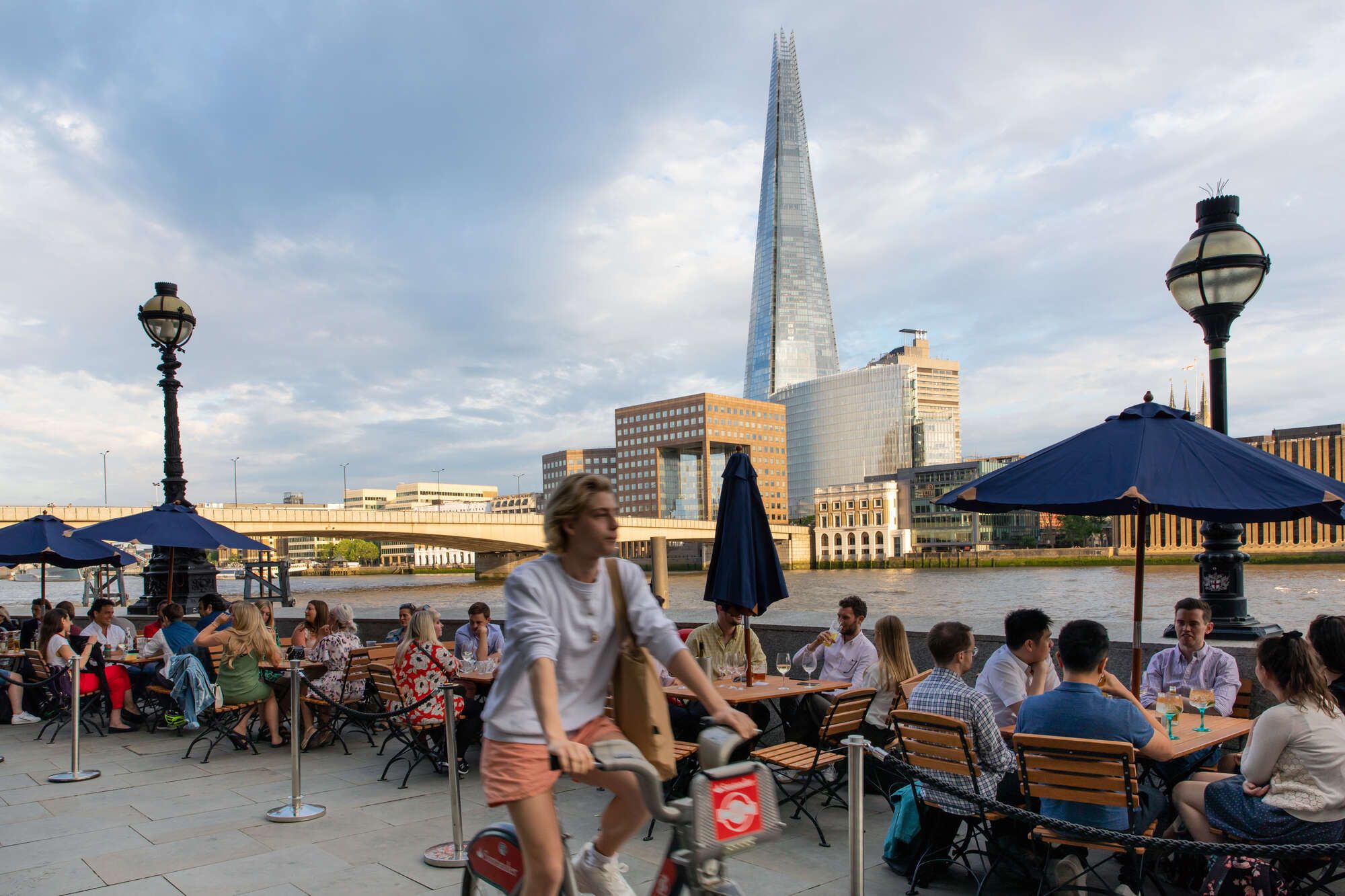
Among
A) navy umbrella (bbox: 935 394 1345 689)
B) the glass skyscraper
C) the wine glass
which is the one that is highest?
the glass skyscraper

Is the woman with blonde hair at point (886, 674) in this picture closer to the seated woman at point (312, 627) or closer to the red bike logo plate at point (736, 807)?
the red bike logo plate at point (736, 807)

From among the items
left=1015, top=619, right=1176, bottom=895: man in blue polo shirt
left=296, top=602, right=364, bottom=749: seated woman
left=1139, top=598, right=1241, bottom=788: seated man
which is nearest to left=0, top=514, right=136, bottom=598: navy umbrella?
left=296, top=602, right=364, bottom=749: seated woman

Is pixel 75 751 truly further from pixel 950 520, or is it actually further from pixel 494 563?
pixel 950 520

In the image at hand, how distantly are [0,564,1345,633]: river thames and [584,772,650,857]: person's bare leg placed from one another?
9447 millimetres

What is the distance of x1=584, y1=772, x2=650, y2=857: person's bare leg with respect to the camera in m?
2.47

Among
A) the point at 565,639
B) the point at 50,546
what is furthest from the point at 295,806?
the point at 50,546

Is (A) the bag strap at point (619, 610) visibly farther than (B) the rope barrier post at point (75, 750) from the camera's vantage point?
No

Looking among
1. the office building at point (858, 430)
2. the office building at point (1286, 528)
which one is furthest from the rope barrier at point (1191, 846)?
the office building at point (858, 430)

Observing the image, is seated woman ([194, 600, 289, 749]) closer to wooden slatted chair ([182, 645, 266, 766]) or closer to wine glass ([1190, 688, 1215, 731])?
wooden slatted chair ([182, 645, 266, 766])

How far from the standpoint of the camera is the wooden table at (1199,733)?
13.3 ft

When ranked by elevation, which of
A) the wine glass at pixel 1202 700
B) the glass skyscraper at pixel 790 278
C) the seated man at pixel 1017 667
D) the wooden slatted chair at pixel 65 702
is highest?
the glass skyscraper at pixel 790 278

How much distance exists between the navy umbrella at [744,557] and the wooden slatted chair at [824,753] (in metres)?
0.80

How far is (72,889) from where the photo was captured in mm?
4336

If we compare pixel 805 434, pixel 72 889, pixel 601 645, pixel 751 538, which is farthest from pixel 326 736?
pixel 805 434
